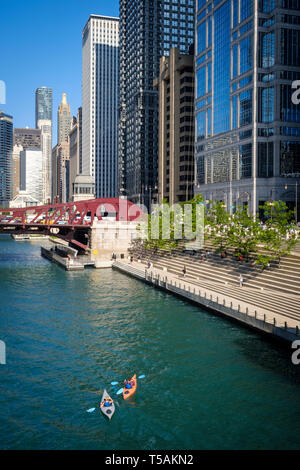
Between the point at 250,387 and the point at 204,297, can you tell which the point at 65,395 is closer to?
the point at 250,387

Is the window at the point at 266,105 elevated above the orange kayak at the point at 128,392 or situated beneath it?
elevated above

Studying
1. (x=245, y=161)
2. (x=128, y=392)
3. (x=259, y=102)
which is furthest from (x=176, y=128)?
(x=128, y=392)

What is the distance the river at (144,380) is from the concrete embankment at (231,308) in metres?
0.98

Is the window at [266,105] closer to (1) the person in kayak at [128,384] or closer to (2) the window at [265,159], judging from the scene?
(2) the window at [265,159]

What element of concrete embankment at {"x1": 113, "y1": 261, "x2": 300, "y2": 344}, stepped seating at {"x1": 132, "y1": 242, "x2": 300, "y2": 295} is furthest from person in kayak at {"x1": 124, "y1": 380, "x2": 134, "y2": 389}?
stepped seating at {"x1": 132, "y1": 242, "x2": 300, "y2": 295}

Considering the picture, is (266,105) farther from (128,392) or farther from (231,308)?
(128,392)

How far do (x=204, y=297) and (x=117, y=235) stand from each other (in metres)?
45.7

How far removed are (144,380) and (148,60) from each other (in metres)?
160

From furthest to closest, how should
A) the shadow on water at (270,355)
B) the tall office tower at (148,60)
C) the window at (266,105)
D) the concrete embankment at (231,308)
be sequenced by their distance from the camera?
the tall office tower at (148,60) < the window at (266,105) < the concrete embankment at (231,308) < the shadow on water at (270,355)

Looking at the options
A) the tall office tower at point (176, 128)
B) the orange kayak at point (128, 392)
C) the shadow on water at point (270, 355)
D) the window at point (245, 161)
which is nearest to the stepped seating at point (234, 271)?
the shadow on water at point (270, 355)

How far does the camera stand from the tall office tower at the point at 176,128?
132 meters

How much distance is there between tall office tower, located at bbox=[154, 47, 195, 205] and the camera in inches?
5187

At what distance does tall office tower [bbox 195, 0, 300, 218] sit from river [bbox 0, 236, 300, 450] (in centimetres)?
4935

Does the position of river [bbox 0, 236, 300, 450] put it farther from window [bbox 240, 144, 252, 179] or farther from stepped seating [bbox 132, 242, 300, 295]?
window [bbox 240, 144, 252, 179]
